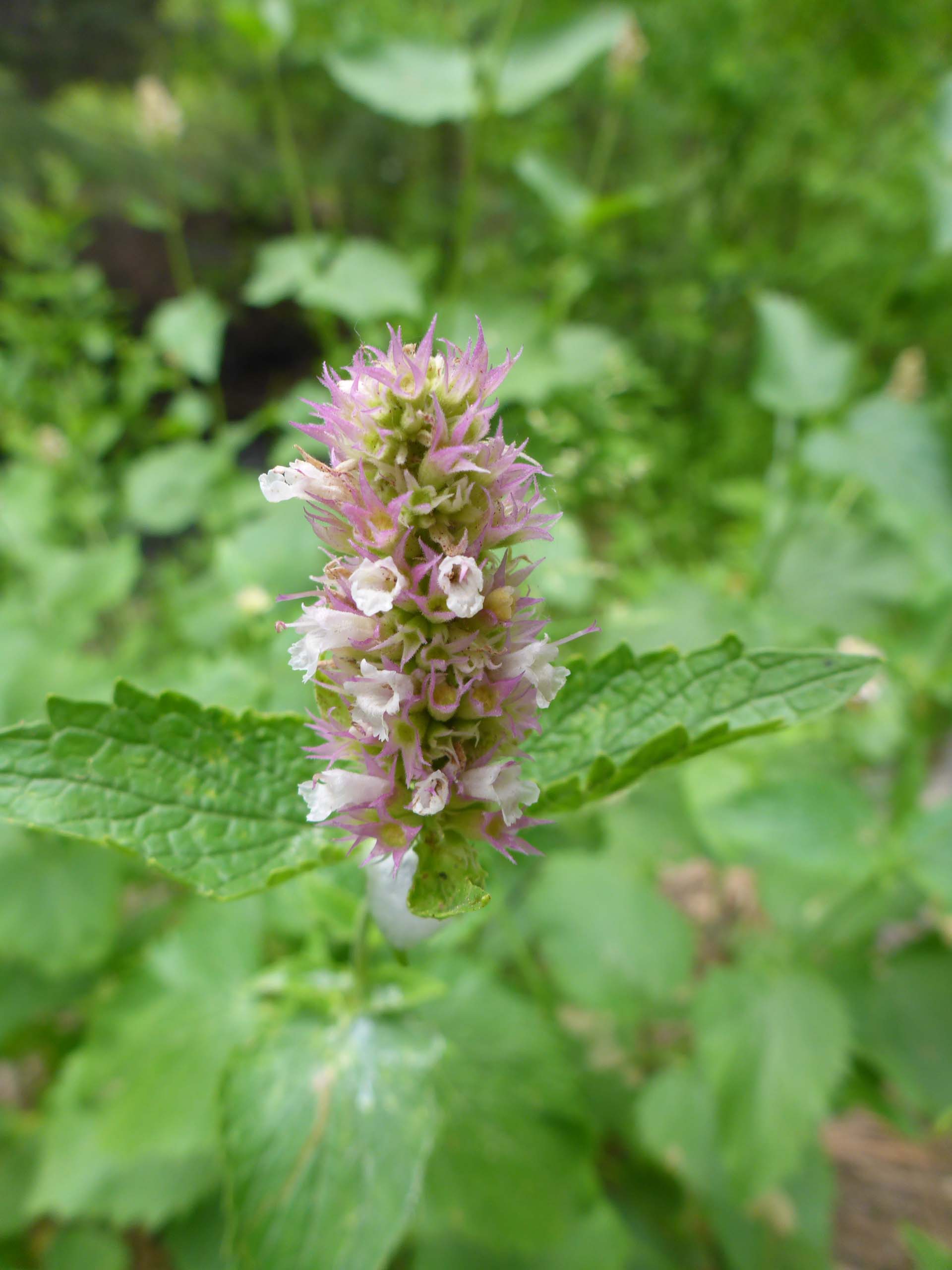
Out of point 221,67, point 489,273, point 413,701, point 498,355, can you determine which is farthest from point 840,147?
point 413,701

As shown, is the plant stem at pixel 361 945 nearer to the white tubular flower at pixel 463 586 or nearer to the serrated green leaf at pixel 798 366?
the white tubular flower at pixel 463 586

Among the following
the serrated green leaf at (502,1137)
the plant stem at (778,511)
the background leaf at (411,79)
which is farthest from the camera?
the plant stem at (778,511)

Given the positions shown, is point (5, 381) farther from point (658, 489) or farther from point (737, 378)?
point (737, 378)

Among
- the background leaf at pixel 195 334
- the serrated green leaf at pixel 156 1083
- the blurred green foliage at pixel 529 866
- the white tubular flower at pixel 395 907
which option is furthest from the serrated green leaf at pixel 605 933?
the background leaf at pixel 195 334

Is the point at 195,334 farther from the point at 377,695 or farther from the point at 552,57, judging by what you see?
the point at 377,695

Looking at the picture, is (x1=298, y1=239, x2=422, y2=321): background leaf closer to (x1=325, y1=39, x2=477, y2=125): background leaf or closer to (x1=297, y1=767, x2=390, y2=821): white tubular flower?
(x1=325, y1=39, x2=477, y2=125): background leaf

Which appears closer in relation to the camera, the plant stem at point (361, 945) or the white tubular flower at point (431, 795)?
the white tubular flower at point (431, 795)

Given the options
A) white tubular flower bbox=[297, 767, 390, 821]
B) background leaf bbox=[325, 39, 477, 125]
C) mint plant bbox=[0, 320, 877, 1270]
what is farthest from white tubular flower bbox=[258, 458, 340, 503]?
background leaf bbox=[325, 39, 477, 125]
